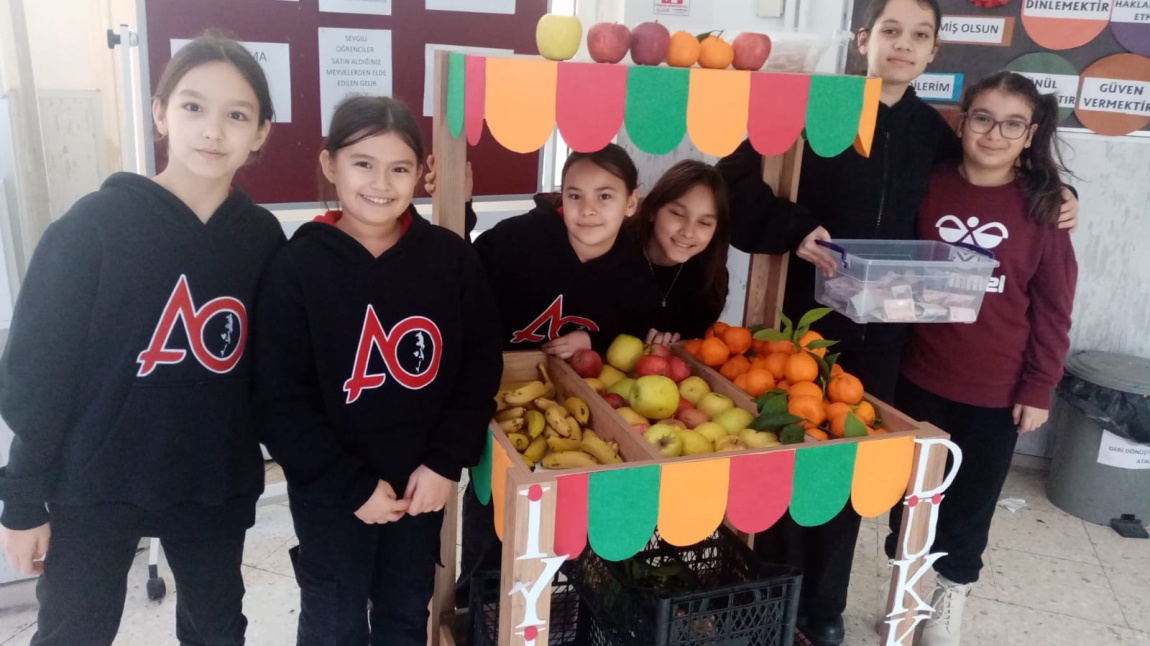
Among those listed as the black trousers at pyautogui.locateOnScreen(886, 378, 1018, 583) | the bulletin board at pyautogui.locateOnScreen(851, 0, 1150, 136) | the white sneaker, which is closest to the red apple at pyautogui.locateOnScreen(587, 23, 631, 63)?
the black trousers at pyautogui.locateOnScreen(886, 378, 1018, 583)

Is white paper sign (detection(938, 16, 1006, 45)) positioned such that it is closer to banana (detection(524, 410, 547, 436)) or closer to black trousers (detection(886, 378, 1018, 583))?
black trousers (detection(886, 378, 1018, 583))

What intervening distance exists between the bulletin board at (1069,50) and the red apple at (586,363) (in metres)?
2.05

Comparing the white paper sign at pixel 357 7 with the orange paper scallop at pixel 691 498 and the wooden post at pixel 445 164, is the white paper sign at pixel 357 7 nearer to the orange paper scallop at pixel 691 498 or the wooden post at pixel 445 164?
the wooden post at pixel 445 164

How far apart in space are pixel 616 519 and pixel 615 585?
1.33 ft

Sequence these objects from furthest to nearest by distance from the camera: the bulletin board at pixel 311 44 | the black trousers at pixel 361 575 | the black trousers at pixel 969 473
Result: the bulletin board at pixel 311 44 < the black trousers at pixel 969 473 < the black trousers at pixel 361 575

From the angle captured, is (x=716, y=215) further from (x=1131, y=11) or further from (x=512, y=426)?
(x=1131, y=11)

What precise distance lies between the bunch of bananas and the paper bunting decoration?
Answer: 0.49 metres

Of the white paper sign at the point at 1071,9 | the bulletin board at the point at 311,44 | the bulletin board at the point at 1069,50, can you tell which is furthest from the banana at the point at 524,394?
the white paper sign at the point at 1071,9

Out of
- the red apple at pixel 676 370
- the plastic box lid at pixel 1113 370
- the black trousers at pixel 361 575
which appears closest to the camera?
the black trousers at pixel 361 575

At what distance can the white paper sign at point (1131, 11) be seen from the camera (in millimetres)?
2922

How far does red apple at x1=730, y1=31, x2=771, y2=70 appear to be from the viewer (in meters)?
1.61

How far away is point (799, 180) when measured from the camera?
210cm

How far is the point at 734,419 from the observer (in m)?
1.60

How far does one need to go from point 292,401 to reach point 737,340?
0.95m
